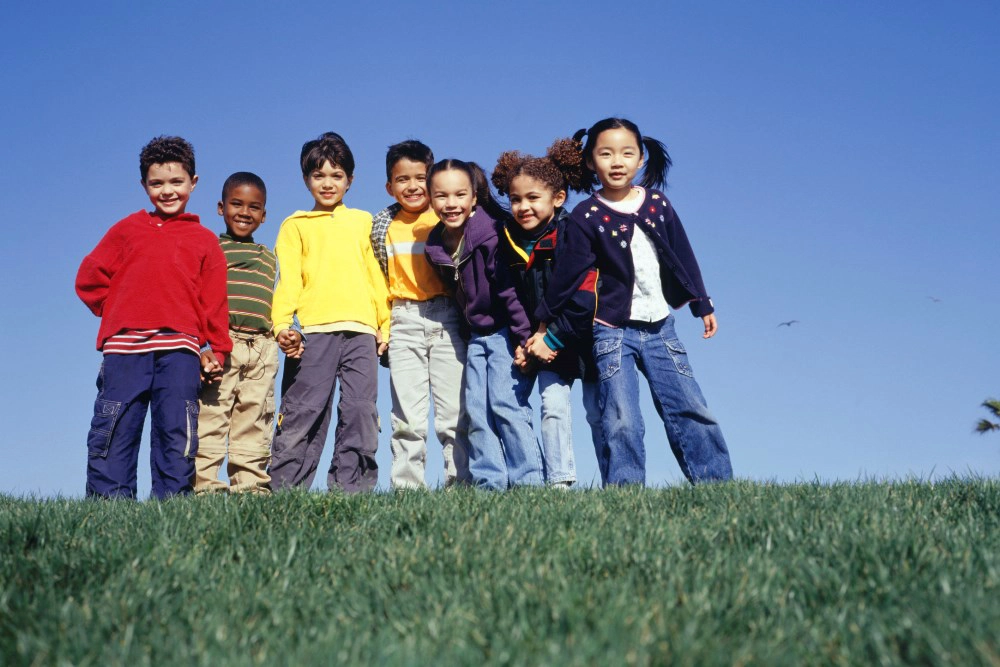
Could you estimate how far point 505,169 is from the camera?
22.7 feet

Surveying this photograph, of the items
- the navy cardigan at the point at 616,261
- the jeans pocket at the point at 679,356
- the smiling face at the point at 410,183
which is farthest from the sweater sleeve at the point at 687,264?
the smiling face at the point at 410,183

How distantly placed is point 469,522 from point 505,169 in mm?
3642

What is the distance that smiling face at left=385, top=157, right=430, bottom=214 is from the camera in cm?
724

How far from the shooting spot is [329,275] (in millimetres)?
A: 7023

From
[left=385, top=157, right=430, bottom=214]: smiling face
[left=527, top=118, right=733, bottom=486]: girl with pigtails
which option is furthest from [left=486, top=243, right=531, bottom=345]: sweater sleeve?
[left=385, top=157, right=430, bottom=214]: smiling face

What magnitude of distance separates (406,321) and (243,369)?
4.68 ft

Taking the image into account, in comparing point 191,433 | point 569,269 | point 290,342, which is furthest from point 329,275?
point 569,269

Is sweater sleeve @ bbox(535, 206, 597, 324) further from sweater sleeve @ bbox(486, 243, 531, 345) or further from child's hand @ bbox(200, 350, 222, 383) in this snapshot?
child's hand @ bbox(200, 350, 222, 383)

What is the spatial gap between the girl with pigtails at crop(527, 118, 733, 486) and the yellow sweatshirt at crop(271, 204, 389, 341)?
1.45 metres

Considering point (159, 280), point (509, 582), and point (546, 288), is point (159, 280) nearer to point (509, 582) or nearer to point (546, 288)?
point (546, 288)

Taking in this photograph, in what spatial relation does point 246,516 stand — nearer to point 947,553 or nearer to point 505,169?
point 947,553

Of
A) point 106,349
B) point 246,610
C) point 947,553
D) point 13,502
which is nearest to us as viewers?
point 246,610

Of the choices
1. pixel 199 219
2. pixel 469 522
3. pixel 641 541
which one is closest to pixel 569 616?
pixel 641 541

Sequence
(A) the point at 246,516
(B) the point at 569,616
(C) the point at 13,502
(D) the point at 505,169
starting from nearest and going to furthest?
(B) the point at 569,616, (A) the point at 246,516, (C) the point at 13,502, (D) the point at 505,169
